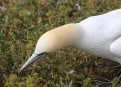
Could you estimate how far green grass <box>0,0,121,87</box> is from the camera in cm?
430

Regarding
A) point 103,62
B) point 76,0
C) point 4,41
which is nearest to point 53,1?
point 76,0

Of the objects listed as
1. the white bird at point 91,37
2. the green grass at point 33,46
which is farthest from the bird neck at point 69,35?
the green grass at point 33,46

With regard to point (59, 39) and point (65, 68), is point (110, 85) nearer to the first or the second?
point (65, 68)

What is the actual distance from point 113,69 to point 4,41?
4.75 ft

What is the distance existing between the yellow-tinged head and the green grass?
0.42 meters

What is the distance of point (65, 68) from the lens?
4.45 metres

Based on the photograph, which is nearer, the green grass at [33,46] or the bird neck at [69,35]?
the bird neck at [69,35]

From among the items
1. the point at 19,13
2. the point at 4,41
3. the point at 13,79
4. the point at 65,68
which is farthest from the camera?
the point at 19,13

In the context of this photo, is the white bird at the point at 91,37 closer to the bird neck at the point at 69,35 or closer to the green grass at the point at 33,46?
the bird neck at the point at 69,35

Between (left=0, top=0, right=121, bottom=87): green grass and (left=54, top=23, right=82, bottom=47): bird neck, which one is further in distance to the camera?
(left=0, top=0, right=121, bottom=87): green grass

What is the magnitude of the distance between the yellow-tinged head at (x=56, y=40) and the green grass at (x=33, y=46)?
0.42m

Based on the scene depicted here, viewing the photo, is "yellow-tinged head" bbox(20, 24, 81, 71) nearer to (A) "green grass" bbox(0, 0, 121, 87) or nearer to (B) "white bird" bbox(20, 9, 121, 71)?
(B) "white bird" bbox(20, 9, 121, 71)

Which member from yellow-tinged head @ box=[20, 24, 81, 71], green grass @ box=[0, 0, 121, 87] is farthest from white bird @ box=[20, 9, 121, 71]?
green grass @ box=[0, 0, 121, 87]

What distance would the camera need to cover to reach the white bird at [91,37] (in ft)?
12.5
